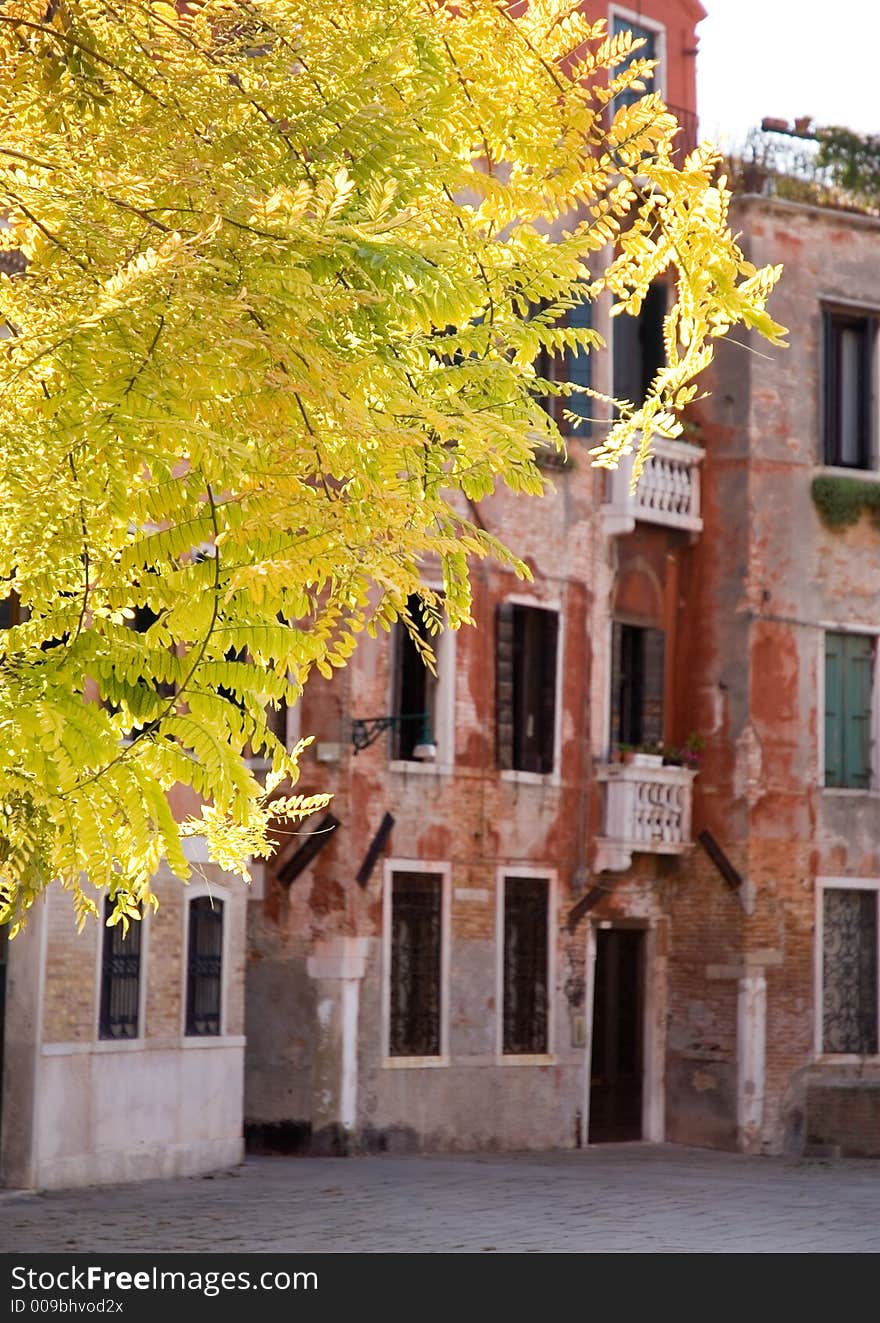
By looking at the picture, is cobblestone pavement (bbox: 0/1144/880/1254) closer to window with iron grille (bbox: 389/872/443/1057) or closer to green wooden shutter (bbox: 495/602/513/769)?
window with iron grille (bbox: 389/872/443/1057)

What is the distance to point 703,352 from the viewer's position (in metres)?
8.47

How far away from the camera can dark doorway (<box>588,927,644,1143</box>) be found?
25906mm

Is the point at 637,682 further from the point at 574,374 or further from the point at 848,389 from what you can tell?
the point at 848,389

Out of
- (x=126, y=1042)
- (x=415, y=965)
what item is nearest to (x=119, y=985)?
(x=126, y=1042)

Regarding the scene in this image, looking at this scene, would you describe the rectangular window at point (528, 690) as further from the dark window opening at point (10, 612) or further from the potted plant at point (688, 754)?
the dark window opening at point (10, 612)

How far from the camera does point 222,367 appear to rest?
262 inches

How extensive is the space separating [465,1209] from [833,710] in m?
10.2

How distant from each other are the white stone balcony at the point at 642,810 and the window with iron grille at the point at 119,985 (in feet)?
22.8

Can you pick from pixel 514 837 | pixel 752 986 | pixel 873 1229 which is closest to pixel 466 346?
pixel 873 1229

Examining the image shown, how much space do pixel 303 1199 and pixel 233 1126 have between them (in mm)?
2525

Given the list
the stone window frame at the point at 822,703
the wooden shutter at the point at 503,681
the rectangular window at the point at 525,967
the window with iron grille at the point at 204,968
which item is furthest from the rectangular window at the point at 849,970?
the window with iron grille at the point at 204,968

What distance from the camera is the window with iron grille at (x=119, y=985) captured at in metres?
19.5

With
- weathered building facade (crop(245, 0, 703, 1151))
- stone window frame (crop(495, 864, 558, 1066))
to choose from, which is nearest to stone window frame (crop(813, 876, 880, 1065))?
weathered building facade (crop(245, 0, 703, 1151))
